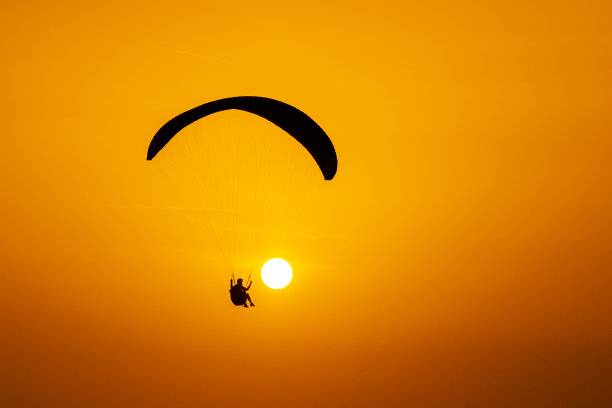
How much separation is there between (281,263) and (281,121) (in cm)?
532

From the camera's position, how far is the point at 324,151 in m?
21.1

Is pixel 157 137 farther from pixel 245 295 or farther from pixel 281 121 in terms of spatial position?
pixel 245 295

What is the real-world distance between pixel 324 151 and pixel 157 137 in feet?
13.2

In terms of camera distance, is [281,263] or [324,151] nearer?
[324,151]

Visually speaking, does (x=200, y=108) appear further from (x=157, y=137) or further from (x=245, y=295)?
(x=245, y=295)

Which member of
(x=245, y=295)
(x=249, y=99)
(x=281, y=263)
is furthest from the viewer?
(x=281, y=263)

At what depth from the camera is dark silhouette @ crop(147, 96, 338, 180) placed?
2081 centimetres

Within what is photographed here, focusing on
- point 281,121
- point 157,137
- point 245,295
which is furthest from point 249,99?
point 245,295

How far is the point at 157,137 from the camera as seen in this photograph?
21.2 metres

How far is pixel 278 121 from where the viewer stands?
69.4 ft

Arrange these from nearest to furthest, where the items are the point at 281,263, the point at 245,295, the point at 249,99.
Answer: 1. the point at 249,99
2. the point at 245,295
3. the point at 281,263

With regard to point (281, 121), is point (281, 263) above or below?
below

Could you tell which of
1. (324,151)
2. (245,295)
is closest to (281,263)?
(245,295)

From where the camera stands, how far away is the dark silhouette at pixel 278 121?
20.8 metres
